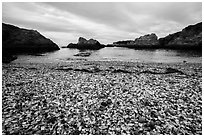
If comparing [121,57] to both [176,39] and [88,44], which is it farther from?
[176,39]

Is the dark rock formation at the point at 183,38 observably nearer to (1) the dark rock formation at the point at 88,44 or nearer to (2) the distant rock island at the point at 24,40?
(1) the dark rock formation at the point at 88,44

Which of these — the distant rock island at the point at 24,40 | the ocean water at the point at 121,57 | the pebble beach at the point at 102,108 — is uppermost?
the distant rock island at the point at 24,40

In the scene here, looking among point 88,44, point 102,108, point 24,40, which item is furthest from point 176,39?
point 102,108

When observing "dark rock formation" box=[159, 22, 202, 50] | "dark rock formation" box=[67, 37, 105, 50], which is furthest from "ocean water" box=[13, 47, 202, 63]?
"dark rock formation" box=[159, 22, 202, 50]

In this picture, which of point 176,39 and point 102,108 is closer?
point 102,108

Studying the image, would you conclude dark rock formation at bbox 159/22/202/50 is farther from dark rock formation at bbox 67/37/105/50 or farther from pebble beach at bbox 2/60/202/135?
pebble beach at bbox 2/60/202/135

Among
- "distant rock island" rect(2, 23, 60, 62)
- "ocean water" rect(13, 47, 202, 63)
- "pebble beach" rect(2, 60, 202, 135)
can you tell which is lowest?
"pebble beach" rect(2, 60, 202, 135)

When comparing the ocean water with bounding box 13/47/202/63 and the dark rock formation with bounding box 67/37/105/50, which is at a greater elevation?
the dark rock formation with bounding box 67/37/105/50

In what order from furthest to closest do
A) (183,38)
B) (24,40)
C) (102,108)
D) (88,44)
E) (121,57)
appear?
(88,44) < (183,38) < (24,40) < (121,57) < (102,108)

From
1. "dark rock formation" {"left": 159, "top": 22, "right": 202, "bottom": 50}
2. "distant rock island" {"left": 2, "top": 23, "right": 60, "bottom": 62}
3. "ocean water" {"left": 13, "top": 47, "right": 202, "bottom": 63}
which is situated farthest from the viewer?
"dark rock formation" {"left": 159, "top": 22, "right": 202, "bottom": 50}

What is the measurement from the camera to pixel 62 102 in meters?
11.2

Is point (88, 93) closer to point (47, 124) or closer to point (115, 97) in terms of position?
point (115, 97)

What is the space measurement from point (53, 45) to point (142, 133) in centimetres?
12263

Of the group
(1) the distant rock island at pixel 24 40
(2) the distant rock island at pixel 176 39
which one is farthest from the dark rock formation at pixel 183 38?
(1) the distant rock island at pixel 24 40
